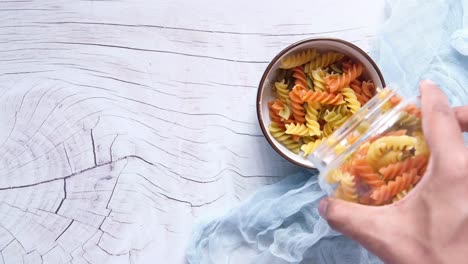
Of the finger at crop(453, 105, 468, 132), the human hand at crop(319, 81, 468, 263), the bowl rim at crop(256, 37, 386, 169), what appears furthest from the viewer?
the bowl rim at crop(256, 37, 386, 169)

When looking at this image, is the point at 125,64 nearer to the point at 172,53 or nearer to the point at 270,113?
the point at 172,53

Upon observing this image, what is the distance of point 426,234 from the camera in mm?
652

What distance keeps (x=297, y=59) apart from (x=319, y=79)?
47mm

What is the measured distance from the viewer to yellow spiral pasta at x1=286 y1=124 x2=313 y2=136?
0.90 meters

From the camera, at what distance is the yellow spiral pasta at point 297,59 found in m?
0.91

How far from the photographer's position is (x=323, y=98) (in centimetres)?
91

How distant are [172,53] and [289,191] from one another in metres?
0.30

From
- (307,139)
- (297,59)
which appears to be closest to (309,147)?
(307,139)

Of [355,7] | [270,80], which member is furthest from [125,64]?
[355,7]

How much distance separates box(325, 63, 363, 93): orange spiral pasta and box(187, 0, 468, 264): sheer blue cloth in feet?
0.19

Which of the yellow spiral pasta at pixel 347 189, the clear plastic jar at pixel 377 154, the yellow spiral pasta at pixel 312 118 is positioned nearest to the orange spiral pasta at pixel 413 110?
the clear plastic jar at pixel 377 154

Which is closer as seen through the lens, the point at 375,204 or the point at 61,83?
the point at 375,204

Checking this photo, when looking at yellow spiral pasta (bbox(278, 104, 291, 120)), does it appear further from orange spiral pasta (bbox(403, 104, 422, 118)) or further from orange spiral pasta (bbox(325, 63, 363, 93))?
orange spiral pasta (bbox(403, 104, 422, 118))

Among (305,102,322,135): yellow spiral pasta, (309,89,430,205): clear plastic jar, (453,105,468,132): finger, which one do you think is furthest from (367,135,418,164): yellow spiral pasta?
(305,102,322,135): yellow spiral pasta
